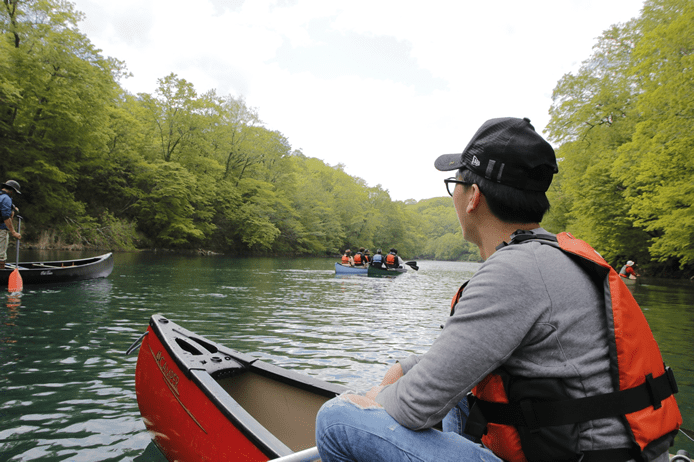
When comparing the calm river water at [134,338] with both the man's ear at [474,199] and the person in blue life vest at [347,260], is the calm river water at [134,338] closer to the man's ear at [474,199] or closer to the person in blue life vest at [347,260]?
the man's ear at [474,199]

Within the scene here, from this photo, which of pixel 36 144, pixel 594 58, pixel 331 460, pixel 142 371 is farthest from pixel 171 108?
pixel 331 460

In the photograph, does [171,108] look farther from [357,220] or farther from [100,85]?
[357,220]

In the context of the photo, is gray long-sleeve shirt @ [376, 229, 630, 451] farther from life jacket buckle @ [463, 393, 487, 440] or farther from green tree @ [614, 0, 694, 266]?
green tree @ [614, 0, 694, 266]

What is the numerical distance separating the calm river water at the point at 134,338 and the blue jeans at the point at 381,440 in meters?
2.54

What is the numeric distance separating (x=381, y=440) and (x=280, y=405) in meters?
2.10

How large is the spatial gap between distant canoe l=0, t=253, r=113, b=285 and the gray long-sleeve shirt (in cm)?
1157

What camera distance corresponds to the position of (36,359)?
17.1ft

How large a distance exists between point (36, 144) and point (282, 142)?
2801cm

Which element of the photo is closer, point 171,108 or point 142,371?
point 142,371

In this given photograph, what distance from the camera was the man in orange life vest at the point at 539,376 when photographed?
→ 121 centimetres

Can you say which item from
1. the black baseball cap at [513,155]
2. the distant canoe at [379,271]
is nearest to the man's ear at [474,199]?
the black baseball cap at [513,155]

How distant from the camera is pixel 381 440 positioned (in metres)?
1.37

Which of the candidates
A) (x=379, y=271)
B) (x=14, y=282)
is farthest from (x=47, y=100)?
(x=379, y=271)

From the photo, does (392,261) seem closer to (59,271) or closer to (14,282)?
(59,271)
